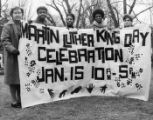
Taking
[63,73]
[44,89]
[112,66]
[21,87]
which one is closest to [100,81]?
[112,66]

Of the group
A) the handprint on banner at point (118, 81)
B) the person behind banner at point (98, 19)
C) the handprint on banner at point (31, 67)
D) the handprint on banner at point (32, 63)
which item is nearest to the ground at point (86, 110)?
the handprint on banner at point (118, 81)

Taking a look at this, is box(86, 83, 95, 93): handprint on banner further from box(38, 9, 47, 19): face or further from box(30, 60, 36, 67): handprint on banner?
box(38, 9, 47, 19): face

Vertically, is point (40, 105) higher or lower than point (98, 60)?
lower

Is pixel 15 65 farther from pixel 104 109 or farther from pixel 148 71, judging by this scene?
pixel 148 71

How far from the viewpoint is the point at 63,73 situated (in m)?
6.06

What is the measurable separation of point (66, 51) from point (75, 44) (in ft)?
0.81

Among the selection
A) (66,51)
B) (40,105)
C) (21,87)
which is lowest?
(40,105)

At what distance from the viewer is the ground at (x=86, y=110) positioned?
191 inches

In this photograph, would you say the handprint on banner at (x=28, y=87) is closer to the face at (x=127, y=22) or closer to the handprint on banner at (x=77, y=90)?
the handprint on banner at (x=77, y=90)

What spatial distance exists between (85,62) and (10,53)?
1.47m

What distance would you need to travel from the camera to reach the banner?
5703 mm

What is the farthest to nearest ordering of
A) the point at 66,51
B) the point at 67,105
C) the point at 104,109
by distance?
the point at 66,51
the point at 67,105
the point at 104,109

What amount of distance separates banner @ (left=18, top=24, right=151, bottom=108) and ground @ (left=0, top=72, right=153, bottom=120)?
178 millimetres

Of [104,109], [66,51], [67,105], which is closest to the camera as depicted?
[104,109]
